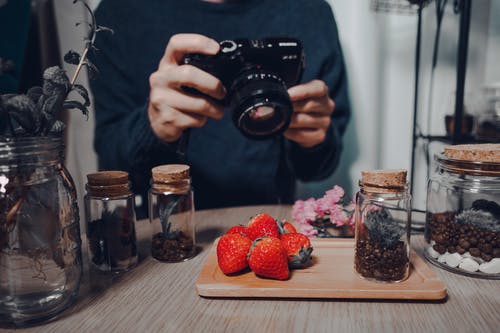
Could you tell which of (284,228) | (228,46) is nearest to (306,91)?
(228,46)

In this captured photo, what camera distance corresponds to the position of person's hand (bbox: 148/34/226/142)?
66 centimetres

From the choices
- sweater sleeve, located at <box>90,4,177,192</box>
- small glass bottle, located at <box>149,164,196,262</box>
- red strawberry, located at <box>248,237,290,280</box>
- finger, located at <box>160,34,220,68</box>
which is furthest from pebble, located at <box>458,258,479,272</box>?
sweater sleeve, located at <box>90,4,177,192</box>

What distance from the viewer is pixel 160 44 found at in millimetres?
1056

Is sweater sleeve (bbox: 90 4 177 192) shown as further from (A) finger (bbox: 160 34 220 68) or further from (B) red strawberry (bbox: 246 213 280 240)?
(B) red strawberry (bbox: 246 213 280 240)

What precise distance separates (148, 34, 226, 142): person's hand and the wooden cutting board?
31 cm

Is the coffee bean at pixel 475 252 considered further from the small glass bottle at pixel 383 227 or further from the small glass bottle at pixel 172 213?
the small glass bottle at pixel 172 213

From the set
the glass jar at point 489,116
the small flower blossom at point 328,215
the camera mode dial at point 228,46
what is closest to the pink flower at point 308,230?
the small flower blossom at point 328,215

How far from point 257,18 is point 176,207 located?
0.71m

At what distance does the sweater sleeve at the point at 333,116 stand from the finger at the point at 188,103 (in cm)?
35

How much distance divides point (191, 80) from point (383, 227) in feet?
1.31

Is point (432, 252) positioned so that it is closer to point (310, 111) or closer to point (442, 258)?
point (442, 258)

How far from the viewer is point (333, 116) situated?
1132mm

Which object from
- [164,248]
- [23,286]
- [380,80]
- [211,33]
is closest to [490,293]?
[164,248]

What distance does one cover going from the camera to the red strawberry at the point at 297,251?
1.65 feet
